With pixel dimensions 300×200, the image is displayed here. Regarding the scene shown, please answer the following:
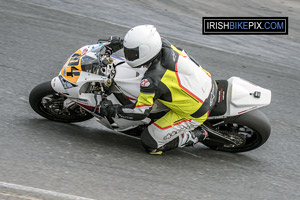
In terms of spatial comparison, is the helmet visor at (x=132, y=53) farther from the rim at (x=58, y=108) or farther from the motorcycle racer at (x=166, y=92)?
the rim at (x=58, y=108)

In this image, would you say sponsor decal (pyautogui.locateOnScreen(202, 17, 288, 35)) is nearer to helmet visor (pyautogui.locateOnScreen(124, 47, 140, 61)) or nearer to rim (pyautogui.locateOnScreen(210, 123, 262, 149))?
rim (pyautogui.locateOnScreen(210, 123, 262, 149))

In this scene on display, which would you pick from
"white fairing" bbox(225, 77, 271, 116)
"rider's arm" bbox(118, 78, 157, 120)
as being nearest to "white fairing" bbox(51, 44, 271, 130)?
"white fairing" bbox(225, 77, 271, 116)

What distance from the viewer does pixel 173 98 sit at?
4.96 metres

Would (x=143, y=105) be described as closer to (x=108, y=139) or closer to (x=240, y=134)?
(x=108, y=139)

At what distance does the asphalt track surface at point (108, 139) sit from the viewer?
4613 millimetres

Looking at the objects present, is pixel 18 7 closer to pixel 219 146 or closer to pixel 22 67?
pixel 22 67

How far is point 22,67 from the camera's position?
7.23 m

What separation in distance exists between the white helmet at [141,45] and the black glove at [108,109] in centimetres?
55

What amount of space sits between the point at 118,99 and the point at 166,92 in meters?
0.62

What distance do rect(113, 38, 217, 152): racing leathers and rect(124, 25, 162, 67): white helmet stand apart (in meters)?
0.15

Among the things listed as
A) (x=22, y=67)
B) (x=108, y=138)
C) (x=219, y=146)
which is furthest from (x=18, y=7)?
(x=219, y=146)

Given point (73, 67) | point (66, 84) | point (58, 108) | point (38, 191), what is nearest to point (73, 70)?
point (73, 67)

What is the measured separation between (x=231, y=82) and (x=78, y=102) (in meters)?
1.81

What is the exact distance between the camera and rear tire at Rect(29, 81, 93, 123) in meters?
5.31
